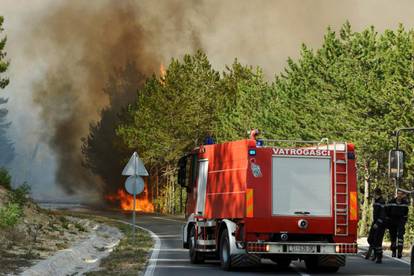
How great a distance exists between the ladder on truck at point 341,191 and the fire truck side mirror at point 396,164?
8.25ft

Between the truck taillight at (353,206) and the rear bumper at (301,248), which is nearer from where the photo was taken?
the rear bumper at (301,248)

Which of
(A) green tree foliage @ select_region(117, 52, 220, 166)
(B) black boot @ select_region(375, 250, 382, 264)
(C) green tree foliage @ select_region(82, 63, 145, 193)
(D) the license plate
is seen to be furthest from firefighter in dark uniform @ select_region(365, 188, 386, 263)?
(C) green tree foliage @ select_region(82, 63, 145, 193)

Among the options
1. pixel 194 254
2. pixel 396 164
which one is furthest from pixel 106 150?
pixel 396 164

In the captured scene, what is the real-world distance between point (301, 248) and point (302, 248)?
2 centimetres

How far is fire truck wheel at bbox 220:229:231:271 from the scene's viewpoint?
20.2 m

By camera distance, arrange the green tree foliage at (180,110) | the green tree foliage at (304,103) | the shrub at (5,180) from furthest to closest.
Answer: the green tree foliage at (180,110)
the shrub at (5,180)
the green tree foliage at (304,103)

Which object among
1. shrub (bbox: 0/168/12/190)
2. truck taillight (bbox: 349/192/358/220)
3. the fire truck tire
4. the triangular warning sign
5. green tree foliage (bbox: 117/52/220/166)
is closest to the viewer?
truck taillight (bbox: 349/192/358/220)

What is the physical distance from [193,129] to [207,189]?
195ft

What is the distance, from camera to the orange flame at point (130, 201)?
308ft

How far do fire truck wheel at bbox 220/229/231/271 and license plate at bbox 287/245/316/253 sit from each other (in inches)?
53.8

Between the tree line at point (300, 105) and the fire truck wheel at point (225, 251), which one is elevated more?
the tree line at point (300, 105)

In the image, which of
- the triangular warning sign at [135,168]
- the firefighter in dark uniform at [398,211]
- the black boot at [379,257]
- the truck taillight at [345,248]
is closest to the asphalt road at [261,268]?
the black boot at [379,257]

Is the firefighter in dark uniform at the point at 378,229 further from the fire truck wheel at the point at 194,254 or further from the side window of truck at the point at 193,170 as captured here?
the side window of truck at the point at 193,170

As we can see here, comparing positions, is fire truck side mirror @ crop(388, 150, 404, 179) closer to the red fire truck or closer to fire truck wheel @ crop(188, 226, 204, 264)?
the red fire truck
